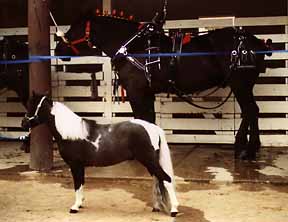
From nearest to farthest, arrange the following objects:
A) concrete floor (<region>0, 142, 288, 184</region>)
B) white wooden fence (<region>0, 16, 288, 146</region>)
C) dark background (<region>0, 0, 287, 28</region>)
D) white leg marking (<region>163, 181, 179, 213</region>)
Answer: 1. white leg marking (<region>163, 181, 179, 213</region>)
2. concrete floor (<region>0, 142, 288, 184</region>)
3. white wooden fence (<region>0, 16, 288, 146</region>)
4. dark background (<region>0, 0, 287, 28</region>)

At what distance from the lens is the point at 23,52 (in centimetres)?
752

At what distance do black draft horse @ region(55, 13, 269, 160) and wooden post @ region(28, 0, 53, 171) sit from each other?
339 mm

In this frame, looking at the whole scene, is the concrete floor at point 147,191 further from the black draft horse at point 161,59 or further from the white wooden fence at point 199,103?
the white wooden fence at point 199,103

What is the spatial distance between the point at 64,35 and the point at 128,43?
2.62ft

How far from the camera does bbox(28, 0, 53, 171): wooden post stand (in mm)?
6102

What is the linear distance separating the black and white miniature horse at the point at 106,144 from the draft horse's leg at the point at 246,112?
226 cm

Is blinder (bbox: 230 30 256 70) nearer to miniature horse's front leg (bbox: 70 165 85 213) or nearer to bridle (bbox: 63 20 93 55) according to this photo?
bridle (bbox: 63 20 93 55)

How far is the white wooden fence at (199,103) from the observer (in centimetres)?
752

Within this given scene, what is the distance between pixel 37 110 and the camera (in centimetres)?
445

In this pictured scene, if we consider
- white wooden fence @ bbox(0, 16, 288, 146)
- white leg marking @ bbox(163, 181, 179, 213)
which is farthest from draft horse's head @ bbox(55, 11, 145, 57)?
white leg marking @ bbox(163, 181, 179, 213)

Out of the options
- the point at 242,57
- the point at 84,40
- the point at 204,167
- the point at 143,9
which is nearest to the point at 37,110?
the point at 84,40

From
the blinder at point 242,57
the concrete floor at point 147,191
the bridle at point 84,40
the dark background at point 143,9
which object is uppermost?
the dark background at point 143,9

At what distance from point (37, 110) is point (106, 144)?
0.64 meters

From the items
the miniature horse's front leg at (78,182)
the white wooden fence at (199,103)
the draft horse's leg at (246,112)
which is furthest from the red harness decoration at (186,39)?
the miniature horse's front leg at (78,182)
